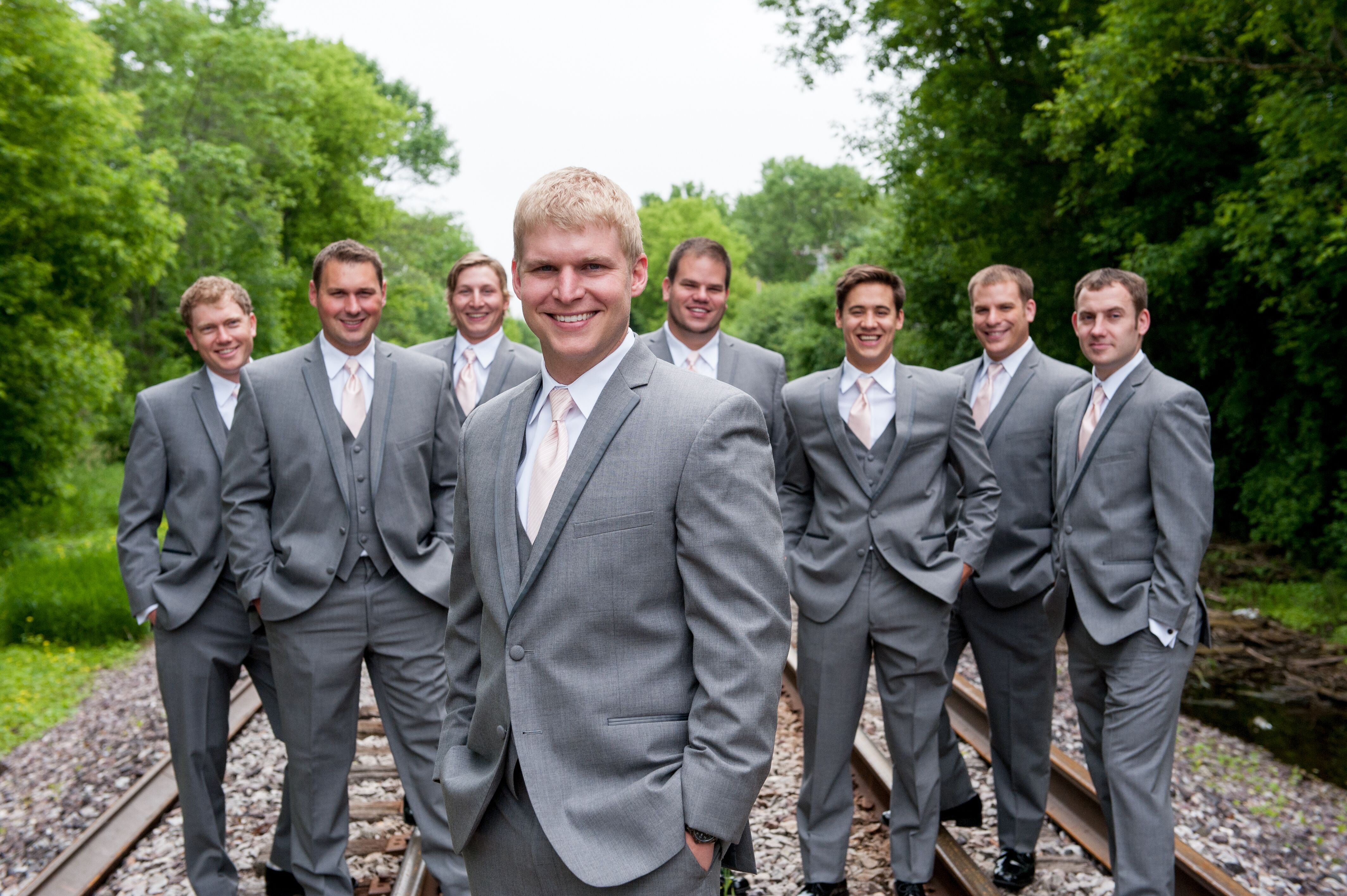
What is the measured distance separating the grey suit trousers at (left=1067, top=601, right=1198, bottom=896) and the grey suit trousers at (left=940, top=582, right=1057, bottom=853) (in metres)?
0.64

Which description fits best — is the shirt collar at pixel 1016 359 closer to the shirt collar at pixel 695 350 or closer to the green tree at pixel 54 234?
the shirt collar at pixel 695 350

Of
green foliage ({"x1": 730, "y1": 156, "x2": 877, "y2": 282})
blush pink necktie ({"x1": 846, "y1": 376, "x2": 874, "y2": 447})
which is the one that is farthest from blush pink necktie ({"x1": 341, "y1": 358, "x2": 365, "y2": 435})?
green foliage ({"x1": 730, "y1": 156, "x2": 877, "y2": 282})

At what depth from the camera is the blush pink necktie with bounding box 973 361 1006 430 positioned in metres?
5.32

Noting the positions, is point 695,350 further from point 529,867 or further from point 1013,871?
point 529,867

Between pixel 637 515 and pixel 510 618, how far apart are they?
0.36m

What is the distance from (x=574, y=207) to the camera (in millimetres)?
2205

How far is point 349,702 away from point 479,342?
2.89m

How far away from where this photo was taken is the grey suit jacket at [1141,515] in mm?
→ 4020

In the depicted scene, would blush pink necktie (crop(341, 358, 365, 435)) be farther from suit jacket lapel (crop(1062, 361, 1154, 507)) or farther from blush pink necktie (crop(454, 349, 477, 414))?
suit jacket lapel (crop(1062, 361, 1154, 507))

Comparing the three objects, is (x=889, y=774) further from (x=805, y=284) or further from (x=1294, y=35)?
(x=805, y=284)

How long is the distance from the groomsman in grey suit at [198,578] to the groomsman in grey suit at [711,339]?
6.69ft

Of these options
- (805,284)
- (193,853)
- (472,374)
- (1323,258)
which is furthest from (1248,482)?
(805,284)

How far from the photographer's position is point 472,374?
6.54m

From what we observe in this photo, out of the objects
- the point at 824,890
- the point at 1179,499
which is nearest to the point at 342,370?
the point at 824,890
